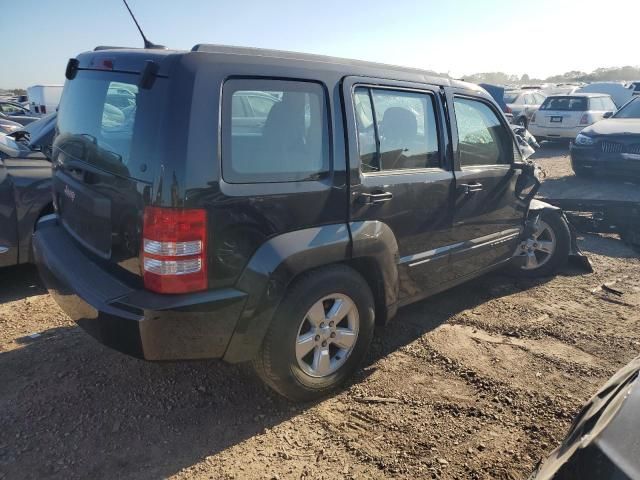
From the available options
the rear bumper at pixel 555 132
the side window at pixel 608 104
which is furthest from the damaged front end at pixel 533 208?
the side window at pixel 608 104

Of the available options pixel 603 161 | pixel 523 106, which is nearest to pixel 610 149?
pixel 603 161

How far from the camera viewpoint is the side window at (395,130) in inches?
117

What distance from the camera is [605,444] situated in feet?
5.06

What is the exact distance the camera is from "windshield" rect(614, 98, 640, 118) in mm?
9750

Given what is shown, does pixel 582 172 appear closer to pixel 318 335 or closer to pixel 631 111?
pixel 631 111

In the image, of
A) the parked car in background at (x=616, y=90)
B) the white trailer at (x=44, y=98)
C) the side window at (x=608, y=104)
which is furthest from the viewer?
the parked car in background at (x=616, y=90)

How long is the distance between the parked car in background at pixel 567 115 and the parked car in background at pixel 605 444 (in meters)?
13.9

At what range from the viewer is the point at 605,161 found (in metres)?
8.80

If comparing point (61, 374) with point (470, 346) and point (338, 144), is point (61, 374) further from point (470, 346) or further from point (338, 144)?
point (470, 346)

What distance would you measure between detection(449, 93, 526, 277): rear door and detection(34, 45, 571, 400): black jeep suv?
107mm

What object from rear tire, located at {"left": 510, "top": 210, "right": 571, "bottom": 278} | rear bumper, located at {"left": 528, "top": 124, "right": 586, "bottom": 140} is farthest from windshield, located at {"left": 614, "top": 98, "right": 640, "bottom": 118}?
rear tire, located at {"left": 510, "top": 210, "right": 571, "bottom": 278}

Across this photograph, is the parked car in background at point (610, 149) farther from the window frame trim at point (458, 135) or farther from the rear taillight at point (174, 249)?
the rear taillight at point (174, 249)

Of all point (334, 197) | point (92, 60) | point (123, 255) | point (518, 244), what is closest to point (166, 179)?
point (123, 255)

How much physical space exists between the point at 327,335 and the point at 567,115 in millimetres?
13766
